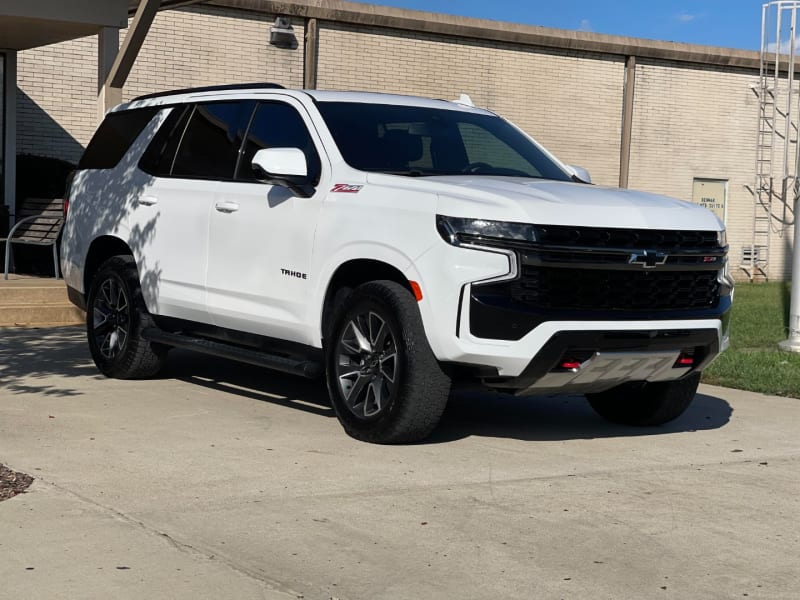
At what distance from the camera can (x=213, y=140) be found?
855 cm

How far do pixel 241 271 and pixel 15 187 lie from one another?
10.8 m

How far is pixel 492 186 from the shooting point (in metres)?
7.01

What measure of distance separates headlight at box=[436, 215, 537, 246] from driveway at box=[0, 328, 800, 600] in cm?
121

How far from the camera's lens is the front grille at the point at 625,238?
6555 mm

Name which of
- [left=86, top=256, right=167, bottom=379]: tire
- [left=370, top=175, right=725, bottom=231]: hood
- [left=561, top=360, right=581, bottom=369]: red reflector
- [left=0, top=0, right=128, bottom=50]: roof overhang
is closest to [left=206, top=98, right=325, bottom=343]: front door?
[left=370, top=175, right=725, bottom=231]: hood

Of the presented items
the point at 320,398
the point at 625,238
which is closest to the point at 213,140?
the point at 320,398

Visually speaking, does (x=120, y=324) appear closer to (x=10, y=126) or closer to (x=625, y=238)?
(x=625, y=238)

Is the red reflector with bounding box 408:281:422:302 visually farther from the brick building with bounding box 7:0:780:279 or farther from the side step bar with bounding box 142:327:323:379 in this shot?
the brick building with bounding box 7:0:780:279

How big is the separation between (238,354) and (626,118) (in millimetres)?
18814

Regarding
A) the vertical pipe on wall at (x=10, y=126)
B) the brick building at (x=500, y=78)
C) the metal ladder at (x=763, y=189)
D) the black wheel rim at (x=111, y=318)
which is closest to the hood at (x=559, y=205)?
the black wheel rim at (x=111, y=318)

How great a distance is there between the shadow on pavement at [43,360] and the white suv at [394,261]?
1.59ft

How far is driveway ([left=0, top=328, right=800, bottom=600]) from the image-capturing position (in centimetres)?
466

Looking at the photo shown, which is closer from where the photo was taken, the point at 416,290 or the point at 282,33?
the point at 416,290

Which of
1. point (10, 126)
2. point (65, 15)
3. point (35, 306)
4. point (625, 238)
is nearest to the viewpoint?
point (625, 238)
